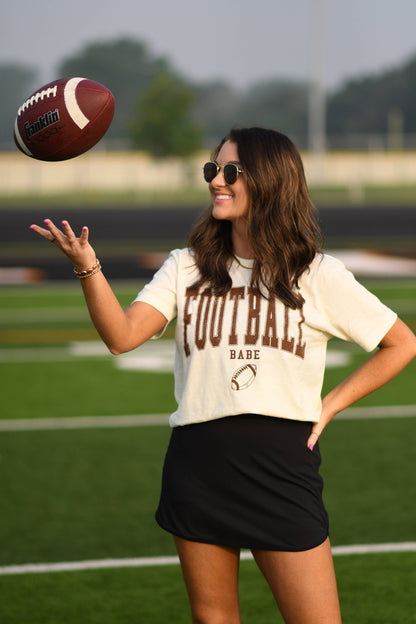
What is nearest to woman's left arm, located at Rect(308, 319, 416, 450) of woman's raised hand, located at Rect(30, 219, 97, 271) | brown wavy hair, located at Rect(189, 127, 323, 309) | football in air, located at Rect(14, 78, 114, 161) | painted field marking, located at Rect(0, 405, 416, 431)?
brown wavy hair, located at Rect(189, 127, 323, 309)

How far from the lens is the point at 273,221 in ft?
9.00

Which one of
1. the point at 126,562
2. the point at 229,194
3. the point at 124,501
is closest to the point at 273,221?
the point at 229,194

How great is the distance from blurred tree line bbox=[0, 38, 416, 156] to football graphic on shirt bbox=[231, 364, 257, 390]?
57.3m

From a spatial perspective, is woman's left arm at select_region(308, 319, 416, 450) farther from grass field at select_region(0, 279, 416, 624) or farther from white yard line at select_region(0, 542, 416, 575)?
white yard line at select_region(0, 542, 416, 575)

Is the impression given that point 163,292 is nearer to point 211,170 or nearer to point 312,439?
point 211,170

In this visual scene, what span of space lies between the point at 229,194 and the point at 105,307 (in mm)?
462

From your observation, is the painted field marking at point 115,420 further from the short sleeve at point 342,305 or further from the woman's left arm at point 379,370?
the short sleeve at point 342,305

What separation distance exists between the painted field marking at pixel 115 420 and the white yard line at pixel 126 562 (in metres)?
2.61

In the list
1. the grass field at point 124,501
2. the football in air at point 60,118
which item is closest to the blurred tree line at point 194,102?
the grass field at point 124,501

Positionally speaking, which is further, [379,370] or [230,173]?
[379,370]

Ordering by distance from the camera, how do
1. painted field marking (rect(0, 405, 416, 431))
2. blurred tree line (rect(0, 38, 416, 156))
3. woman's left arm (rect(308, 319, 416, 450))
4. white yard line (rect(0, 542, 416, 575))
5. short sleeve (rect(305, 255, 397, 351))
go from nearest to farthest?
short sleeve (rect(305, 255, 397, 351)) → woman's left arm (rect(308, 319, 416, 450)) → white yard line (rect(0, 542, 416, 575)) → painted field marking (rect(0, 405, 416, 431)) → blurred tree line (rect(0, 38, 416, 156))

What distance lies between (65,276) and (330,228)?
1352 centimetres

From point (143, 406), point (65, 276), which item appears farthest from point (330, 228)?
point (143, 406)

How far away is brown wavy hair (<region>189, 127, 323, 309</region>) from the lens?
2709 millimetres
